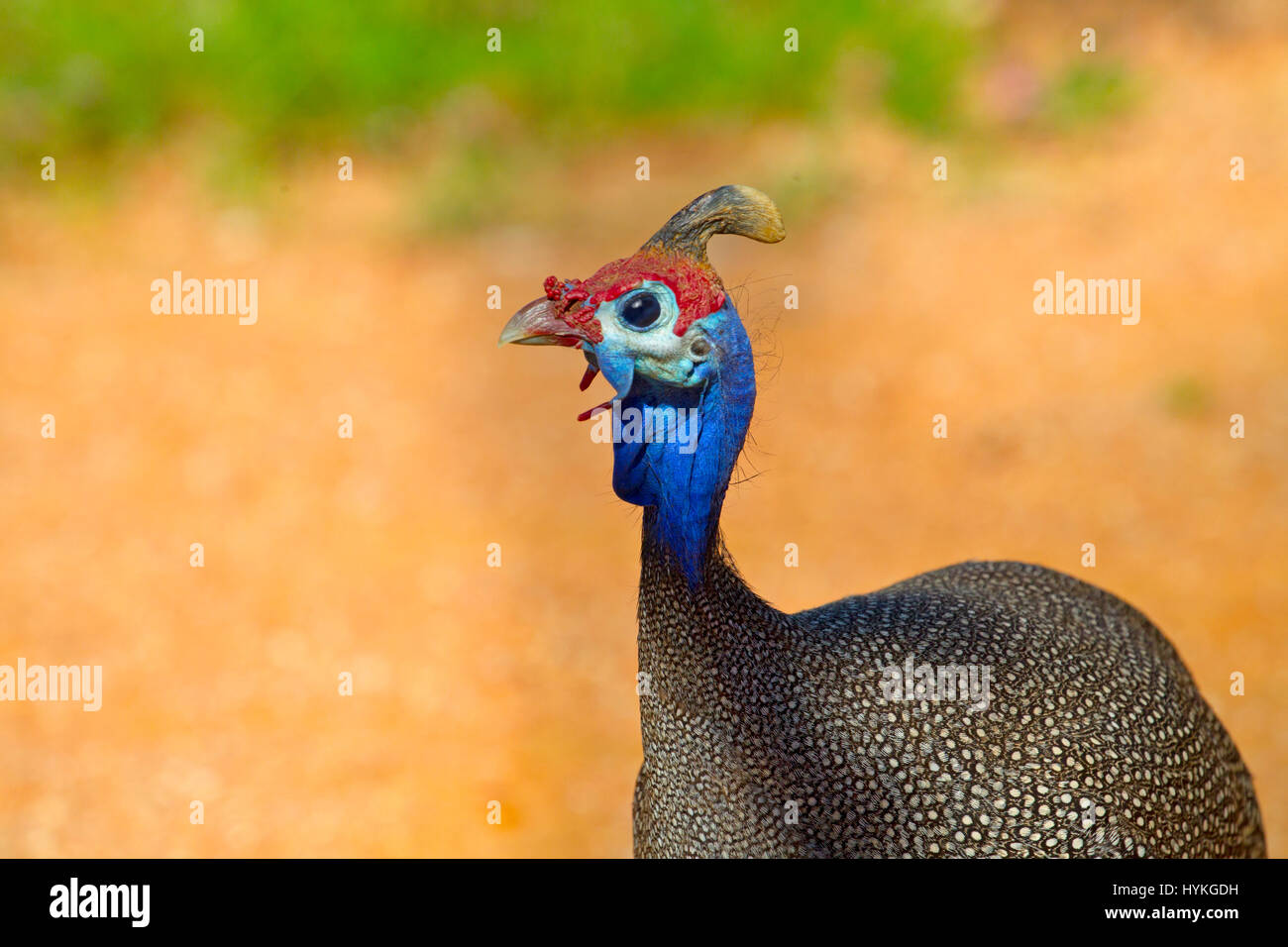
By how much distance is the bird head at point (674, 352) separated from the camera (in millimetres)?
2768

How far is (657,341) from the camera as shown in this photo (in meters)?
2.76

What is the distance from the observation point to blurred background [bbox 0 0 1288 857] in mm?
5512

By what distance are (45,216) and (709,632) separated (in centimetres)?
815

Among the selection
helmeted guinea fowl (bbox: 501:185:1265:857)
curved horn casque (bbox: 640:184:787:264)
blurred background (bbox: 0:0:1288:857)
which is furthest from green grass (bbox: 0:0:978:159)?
curved horn casque (bbox: 640:184:787:264)

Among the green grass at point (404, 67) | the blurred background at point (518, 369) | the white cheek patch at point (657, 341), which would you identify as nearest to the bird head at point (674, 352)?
the white cheek patch at point (657, 341)

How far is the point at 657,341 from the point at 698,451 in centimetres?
25

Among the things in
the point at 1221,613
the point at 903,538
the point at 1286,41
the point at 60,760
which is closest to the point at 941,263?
the point at 903,538

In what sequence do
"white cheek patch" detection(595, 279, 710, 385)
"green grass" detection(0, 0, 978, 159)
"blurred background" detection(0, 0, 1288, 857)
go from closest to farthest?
"white cheek patch" detection(595, 279, 710, 385), "blurred background" detection(0, 0, 1288, 857), "green grass" detection(0, 0, 978, 159)

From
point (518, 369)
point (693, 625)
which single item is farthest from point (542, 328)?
point (518, 369)

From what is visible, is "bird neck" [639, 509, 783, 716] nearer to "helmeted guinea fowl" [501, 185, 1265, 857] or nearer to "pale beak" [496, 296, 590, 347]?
"helmeted guinea fowl" [501, 185, 1265, 857]

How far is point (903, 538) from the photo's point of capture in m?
6.57

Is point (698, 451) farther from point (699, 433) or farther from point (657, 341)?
point (657, 341)

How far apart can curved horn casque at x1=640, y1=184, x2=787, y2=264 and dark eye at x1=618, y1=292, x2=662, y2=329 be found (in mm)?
120
